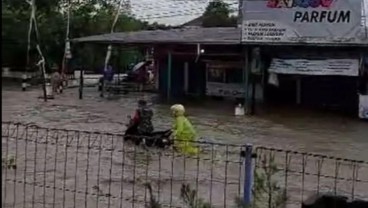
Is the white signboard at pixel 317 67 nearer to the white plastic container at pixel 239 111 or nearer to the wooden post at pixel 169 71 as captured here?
the white plastic container at pixel 239 111

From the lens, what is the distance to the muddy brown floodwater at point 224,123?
16000 millimetres

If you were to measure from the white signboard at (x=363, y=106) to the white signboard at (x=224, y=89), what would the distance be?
690 cm

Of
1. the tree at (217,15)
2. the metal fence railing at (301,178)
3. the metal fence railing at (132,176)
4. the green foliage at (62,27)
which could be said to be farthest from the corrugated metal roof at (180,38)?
the tree at (217,15)

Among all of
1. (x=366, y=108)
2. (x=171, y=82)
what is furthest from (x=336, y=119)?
(x=171, y=82)

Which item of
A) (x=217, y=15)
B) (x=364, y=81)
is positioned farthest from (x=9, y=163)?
(x=217, y=15)

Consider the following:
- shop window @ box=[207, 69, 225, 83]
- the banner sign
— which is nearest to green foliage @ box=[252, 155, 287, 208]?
the banner sign

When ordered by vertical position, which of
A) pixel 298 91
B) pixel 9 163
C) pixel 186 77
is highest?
pixel 9 163

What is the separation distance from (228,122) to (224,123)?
370 millimetres

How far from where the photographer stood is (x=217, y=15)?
5147 cm

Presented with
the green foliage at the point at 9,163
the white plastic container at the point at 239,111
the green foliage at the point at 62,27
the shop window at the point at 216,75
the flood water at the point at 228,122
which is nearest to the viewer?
the green foliage at the point at 9,163

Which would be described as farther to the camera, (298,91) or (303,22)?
(298,91)

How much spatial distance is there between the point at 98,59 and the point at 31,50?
4.93m

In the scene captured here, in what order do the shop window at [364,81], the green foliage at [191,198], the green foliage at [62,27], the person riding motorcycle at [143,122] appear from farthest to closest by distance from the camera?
the green foliage at [62,27]
the shop window at [364,81]
the person riding motorcycle at [143,122]
the green foliage at [191,198]

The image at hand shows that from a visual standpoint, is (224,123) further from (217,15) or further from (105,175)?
(217,15)
